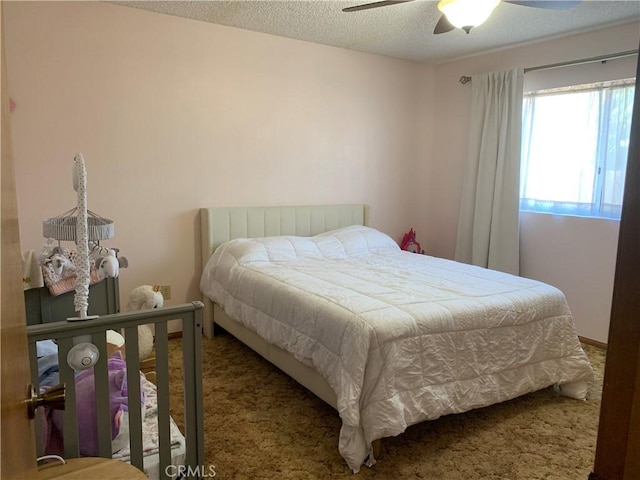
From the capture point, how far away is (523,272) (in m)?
4.11

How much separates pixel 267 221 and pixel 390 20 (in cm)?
184

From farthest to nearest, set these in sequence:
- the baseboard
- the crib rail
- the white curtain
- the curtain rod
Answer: the white curtain < the baseboard < the curtain rod < the crib rail

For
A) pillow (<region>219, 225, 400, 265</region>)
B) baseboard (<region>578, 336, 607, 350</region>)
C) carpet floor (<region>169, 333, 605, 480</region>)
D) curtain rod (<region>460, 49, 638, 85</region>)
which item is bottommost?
carpet floor (<region>169, 333, 605, 480</region>)

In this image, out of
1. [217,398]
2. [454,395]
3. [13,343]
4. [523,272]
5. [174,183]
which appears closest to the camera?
[13,343]

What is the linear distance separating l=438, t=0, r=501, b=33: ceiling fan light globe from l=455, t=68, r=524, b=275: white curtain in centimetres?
184

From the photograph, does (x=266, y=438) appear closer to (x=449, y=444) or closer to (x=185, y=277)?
(x=449, y=444)

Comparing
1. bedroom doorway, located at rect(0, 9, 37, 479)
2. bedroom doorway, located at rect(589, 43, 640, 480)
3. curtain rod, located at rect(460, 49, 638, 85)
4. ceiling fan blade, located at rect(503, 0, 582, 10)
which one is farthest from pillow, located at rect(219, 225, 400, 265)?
bedroom doorway, located at rect(589, 43, 640, 480)

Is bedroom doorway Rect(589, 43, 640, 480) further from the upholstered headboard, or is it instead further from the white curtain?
the white curtain

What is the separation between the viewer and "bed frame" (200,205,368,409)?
3068 mm

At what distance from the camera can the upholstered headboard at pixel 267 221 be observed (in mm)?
3697

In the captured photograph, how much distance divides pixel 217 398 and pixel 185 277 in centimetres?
128

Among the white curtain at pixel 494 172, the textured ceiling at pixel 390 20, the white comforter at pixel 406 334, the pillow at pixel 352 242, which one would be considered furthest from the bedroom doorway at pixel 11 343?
the white curtain at pixel 494 172

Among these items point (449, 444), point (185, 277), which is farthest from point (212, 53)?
point (449, 444)

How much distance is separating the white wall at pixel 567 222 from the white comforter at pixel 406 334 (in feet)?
3.54
